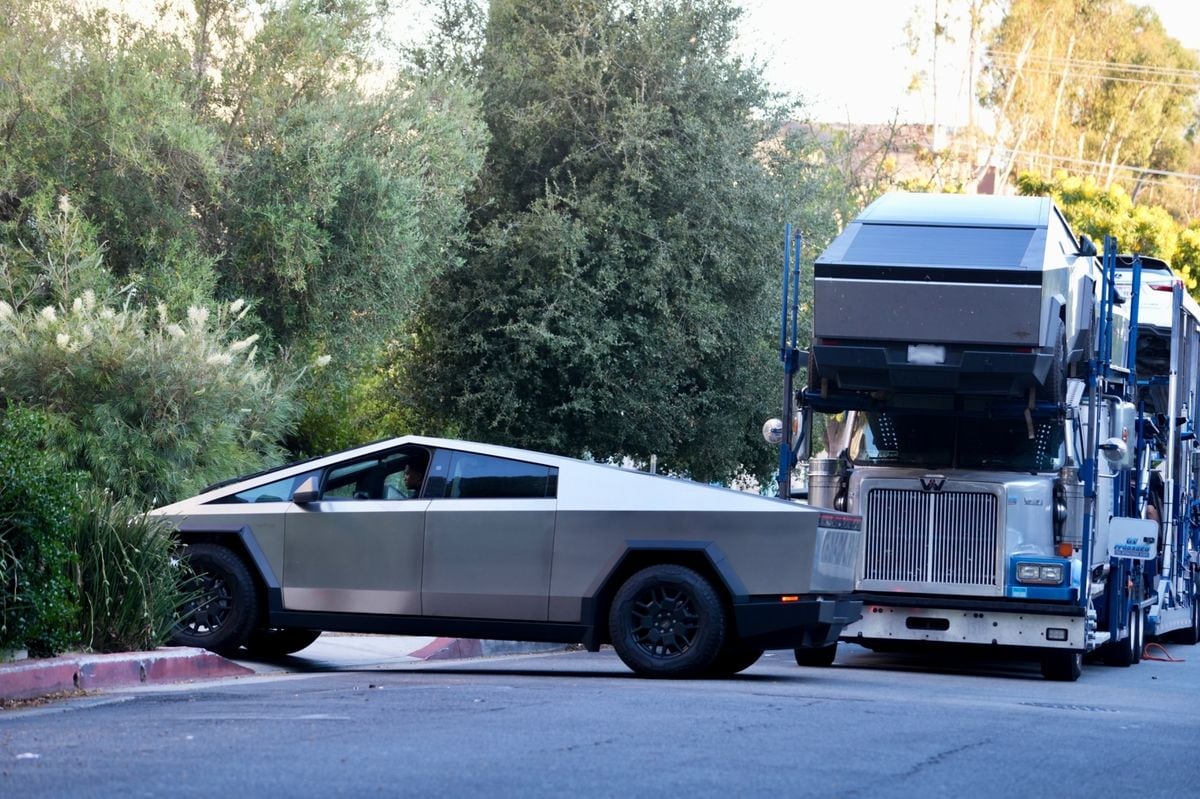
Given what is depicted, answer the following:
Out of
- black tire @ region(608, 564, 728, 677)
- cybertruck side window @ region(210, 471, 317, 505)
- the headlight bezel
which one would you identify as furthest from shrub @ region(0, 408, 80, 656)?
the headlight bezel

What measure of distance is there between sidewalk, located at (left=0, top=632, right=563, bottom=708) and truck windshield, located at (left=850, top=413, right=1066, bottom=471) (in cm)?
389

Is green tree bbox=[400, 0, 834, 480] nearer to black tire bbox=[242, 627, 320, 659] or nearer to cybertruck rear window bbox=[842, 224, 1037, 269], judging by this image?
cybertruck rear window bbox=[842, 224, 1037, 269]

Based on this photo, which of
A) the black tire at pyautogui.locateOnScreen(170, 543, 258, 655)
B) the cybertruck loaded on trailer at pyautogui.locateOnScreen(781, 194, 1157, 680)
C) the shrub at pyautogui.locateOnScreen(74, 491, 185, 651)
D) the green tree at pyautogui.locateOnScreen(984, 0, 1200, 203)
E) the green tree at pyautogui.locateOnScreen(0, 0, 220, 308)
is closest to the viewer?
the shrub at pyautogui.locateOnScreen(74, 491, 185, 651)

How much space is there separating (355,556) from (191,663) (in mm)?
1415

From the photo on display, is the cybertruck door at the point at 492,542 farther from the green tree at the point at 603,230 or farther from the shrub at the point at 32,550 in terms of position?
the green tree at the point at 603,230

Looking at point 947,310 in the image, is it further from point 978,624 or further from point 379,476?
point 379,476

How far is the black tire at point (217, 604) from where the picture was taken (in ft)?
39.1

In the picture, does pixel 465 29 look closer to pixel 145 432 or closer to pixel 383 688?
pixel 145 432

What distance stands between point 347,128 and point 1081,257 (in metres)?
7.29

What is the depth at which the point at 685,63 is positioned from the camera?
69.3ft

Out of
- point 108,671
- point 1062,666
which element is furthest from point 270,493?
point 1062,666

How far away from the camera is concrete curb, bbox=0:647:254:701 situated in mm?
9578

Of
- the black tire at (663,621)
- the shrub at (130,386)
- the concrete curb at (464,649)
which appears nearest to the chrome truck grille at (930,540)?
the black tire at (663,621)

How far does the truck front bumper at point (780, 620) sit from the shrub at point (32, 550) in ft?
14.3
